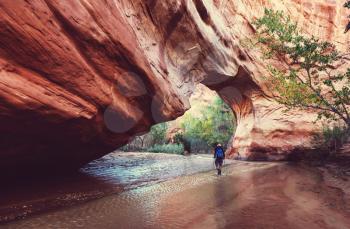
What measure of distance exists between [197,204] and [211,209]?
0.51 metres

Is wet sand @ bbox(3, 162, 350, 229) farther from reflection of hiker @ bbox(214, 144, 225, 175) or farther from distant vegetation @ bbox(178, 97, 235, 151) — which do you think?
distant vegetation @ bbox(178, 97, 235, 151)

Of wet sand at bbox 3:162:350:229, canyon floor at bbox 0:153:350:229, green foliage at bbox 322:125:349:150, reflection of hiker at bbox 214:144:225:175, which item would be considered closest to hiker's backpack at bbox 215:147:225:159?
reflection of hiker at bbox 214:144:225:175

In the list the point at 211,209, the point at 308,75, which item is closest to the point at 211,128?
the point at 308,75

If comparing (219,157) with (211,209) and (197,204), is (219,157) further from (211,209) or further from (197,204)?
(211,209)

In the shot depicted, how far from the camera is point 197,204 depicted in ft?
21.6

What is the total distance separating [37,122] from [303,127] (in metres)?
16.4

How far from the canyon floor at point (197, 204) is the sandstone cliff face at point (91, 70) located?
1347 millimetres

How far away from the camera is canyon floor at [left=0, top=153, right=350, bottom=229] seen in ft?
17.1

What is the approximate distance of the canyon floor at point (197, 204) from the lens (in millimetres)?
5223

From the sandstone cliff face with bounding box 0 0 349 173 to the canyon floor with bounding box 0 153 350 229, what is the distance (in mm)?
1347

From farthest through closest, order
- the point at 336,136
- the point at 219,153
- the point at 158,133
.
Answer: the point at 158,133
the point at 336,136
the point at 219,153

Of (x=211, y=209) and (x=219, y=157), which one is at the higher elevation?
(x=219, y=157)

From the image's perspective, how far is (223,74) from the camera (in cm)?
1510

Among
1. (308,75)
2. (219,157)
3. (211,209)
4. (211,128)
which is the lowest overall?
(211,209)
